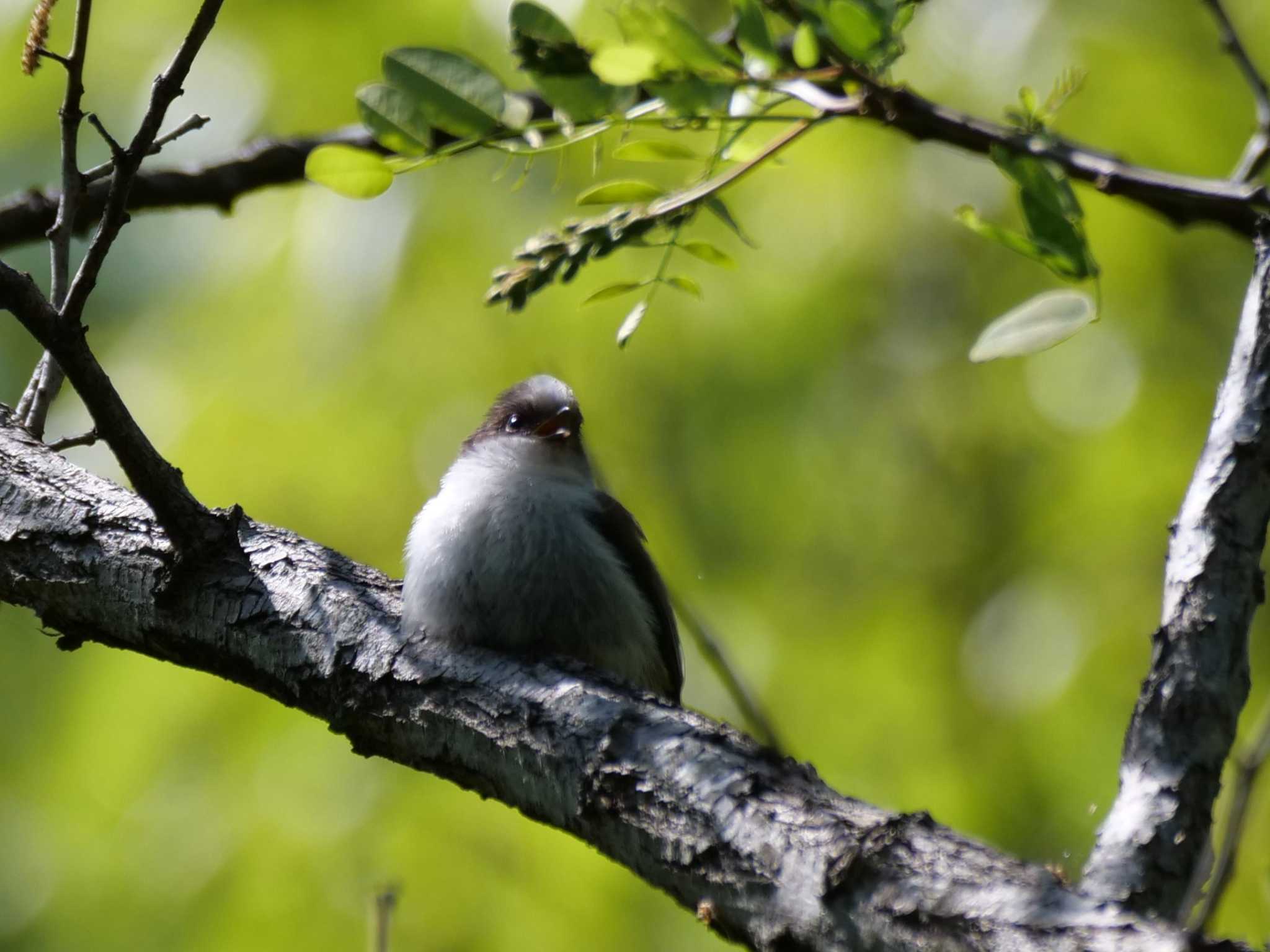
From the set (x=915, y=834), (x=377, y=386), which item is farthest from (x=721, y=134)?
(x=377, y=386)

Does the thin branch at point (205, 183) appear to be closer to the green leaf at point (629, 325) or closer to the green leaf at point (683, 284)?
the green leaf at point (683, 284)

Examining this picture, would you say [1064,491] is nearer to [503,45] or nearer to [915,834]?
[503,45]

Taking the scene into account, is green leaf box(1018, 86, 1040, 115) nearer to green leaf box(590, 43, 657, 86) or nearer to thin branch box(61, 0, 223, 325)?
green leaf box(590, 43, 657, 86)

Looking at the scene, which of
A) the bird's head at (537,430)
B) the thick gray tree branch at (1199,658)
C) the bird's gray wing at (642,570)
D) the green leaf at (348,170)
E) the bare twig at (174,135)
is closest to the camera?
the thick gray tree branch at (1199,658)

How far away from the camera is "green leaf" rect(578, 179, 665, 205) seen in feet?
7.66

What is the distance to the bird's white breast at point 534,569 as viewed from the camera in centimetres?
329

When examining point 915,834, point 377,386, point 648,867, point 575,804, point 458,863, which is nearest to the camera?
point 915,834

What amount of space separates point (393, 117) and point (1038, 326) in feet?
3.93

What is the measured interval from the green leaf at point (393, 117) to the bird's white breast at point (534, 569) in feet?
3.79

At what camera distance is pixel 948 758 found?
16.9ft

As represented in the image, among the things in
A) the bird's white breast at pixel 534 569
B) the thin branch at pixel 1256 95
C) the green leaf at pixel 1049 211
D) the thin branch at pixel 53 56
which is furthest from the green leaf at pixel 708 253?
the thin branch at pixel 53 56

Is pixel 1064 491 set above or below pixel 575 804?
above

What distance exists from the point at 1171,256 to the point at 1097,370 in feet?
2.08

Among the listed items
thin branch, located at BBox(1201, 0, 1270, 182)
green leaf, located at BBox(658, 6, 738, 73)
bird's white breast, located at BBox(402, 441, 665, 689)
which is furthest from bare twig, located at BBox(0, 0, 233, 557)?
thin branch, located at BBox(1201, 0, 1270, 182)
